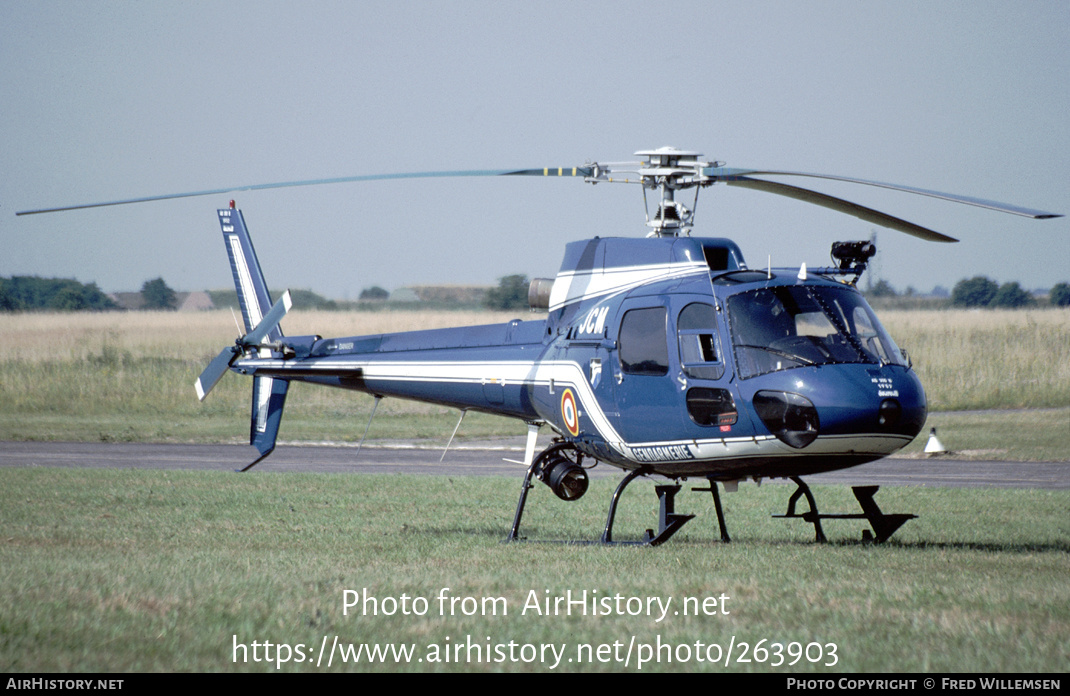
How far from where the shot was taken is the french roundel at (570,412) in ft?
39.1

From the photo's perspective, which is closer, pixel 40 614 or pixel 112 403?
pixel 40 614

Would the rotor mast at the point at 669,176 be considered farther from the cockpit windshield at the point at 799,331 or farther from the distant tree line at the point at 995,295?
the distant tree line at the point at 995,295

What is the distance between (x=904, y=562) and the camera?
9.75m

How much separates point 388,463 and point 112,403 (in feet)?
56.2

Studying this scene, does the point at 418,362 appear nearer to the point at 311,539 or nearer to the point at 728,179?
the point at 311,539

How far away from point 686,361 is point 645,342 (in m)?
0.59

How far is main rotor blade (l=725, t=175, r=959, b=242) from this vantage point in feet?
35.0

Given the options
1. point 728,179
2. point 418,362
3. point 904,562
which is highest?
point 728,179

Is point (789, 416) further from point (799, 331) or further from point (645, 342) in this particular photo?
point (645, 342)

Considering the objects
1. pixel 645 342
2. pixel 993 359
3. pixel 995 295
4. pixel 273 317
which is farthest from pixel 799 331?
pixel 995 295
